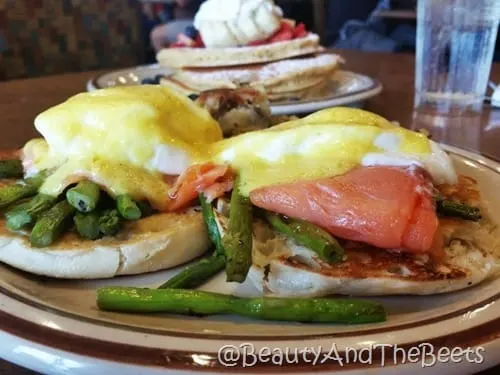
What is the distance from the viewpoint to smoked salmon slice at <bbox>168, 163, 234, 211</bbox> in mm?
1421

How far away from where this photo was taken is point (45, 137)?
1.56m

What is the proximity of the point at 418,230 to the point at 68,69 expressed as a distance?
13.8ft

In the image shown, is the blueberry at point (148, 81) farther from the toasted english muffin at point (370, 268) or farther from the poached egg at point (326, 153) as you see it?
the toasted english muffin at point (370, 268)

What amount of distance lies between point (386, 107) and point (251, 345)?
214 centimetres

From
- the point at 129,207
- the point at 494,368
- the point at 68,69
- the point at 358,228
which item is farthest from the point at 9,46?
the point at 494,368

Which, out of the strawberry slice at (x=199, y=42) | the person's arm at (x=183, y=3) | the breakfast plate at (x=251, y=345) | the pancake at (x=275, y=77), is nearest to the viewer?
the breakfast plate at (x=251, y=345)

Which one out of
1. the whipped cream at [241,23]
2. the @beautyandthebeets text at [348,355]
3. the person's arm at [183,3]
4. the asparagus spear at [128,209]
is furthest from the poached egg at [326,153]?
the person's arm at [183,3]

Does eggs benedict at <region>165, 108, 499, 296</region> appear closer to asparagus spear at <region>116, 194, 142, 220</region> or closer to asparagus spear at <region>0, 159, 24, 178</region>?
asparagus spear at <region>116, 194, 142, 220</region>

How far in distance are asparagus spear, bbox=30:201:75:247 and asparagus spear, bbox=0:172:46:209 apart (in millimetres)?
108

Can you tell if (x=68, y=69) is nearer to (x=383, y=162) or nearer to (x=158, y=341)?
(x=383, y=162)

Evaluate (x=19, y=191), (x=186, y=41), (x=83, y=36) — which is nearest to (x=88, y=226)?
(x=19, y=191)

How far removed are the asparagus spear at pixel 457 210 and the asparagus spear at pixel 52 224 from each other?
816mm

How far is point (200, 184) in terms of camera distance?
144 cm

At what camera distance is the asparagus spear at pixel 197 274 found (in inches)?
49.6
